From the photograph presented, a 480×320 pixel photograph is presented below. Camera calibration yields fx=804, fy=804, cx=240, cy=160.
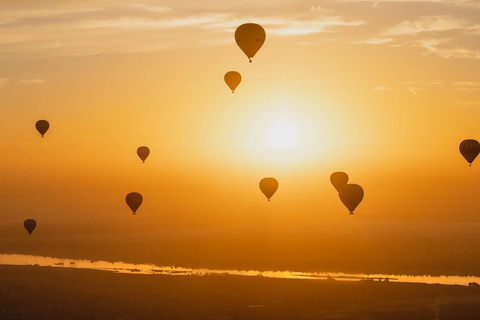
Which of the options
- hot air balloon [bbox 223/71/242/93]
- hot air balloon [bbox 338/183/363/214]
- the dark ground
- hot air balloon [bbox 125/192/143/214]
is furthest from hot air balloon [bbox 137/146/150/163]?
hot air balloon [bbox 338/183/363/214]

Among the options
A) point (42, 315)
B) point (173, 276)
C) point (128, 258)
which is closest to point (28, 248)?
point (128, 258)

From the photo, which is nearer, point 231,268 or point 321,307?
point 321,307

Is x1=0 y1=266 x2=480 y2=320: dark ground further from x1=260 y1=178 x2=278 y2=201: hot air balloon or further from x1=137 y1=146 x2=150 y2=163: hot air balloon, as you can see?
x1=137 y1=146 x2=150 y2=163: hot air balloon

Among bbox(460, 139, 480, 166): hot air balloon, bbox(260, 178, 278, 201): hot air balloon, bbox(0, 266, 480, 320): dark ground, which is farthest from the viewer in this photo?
bbox(260, 178, 278, 201): hot air balloon

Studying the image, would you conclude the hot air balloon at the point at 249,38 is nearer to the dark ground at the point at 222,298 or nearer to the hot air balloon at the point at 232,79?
the hot air balloon at the point at 232,79

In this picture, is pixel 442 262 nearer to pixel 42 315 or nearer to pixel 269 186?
pixel 269 186

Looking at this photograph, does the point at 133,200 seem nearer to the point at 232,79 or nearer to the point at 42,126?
the point at 42,126

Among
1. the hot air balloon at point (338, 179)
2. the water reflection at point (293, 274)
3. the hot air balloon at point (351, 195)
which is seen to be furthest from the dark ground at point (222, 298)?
the hot air balloon at point (338, 179)
